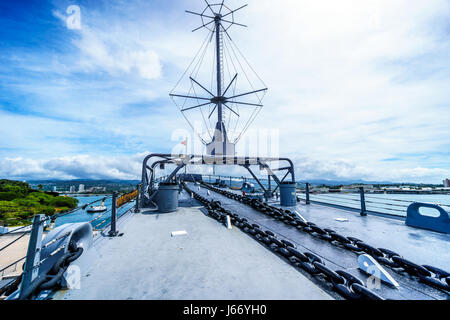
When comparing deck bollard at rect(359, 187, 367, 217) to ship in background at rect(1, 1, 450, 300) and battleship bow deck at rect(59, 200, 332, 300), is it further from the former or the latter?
battleship bow deck at rect(59, 200, 332, 300)

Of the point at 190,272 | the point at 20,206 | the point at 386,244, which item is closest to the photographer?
the point at 190,272

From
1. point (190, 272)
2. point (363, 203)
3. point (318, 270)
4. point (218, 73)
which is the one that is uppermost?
point (218, 73)

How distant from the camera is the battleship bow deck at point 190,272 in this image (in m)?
1.82

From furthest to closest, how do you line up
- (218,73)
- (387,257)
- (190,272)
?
(218,73)
(387,257)
(190,272)

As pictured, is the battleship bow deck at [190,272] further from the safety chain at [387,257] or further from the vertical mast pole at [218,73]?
the vertical mast pole at [218,73]

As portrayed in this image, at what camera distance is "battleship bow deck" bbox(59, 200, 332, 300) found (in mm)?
1823

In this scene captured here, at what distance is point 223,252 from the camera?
2822mm

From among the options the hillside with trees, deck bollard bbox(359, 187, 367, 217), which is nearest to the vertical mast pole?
deck bollard bbox(359, 187, 367, 217)

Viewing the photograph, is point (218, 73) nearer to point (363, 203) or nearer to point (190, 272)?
point (363, 203)

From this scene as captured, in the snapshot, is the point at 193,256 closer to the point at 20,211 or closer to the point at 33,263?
the point at 33,263

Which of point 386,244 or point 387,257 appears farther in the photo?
point 386,244

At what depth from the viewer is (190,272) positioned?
2.25 m

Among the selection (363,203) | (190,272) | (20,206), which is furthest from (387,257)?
(20,206)
